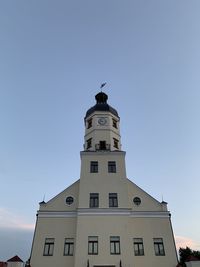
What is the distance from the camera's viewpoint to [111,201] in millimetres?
19891

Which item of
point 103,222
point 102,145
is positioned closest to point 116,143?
point 102,145

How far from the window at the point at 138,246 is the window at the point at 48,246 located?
6438 mm

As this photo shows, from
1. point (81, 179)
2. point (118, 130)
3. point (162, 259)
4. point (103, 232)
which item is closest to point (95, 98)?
point (118, 130)

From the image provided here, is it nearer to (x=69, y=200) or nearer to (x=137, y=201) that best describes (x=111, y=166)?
(x=137, y=201)

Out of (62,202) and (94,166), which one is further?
(94,166)

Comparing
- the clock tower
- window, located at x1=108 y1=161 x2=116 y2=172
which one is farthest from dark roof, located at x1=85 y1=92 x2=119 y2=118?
window, located at x1=108 y1=161 x2=116 y2=172

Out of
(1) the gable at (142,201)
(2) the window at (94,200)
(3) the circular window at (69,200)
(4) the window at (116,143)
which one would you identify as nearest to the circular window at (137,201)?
(1) the gable at (142,201)

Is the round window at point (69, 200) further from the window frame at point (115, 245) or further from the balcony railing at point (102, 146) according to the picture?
the balcony railing at point (102, 146)

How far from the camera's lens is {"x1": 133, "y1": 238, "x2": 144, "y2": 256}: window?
18.8 meters

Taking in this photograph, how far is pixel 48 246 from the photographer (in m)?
19.0

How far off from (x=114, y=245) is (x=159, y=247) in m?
3.79

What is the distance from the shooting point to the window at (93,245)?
1770 cm

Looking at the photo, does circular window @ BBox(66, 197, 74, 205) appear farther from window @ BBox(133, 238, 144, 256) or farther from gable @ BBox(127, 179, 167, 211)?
window @ BBox(133, 238, 144, 256)

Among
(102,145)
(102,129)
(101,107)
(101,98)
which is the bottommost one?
(102,145)
